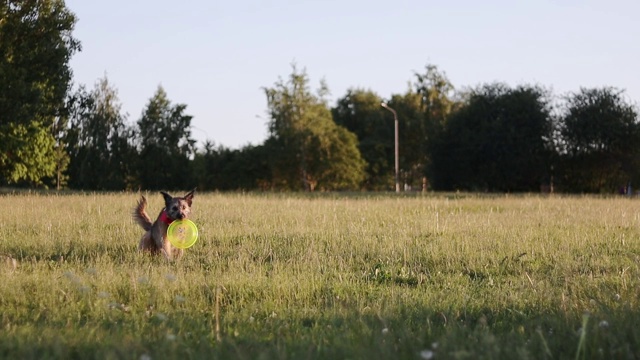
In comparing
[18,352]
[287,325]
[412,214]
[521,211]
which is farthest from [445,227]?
[18,352]

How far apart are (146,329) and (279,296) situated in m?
1.99

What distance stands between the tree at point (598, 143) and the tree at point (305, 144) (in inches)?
941

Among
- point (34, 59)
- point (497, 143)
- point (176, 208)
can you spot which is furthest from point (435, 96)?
point (176, 208)

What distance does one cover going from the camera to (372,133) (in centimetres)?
8800

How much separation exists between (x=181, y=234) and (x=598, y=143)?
49.2m

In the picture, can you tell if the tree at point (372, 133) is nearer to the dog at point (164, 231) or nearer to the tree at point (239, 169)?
the tree at point (239, 169)

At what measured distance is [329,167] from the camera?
7450 cm

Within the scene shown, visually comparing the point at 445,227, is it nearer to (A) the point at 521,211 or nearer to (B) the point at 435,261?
(B) the point at 435,261

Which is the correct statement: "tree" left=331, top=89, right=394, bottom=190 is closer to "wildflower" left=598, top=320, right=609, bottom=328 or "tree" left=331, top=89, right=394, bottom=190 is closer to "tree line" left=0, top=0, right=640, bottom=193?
"tree line" left=0, top=0, right=640, bottom=193

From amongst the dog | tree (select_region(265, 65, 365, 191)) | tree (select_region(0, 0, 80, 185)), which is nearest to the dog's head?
the dog

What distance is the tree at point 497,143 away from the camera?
56469 millimetres

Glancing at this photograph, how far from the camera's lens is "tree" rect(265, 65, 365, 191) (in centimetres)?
7431

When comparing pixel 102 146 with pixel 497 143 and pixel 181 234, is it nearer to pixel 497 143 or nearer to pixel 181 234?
pixel 497 143

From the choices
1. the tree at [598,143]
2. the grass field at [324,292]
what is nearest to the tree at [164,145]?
the tree at [598,143]
